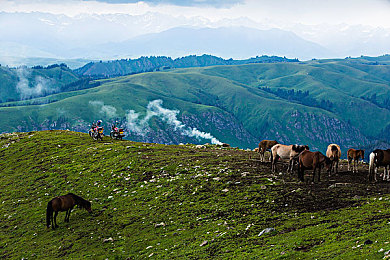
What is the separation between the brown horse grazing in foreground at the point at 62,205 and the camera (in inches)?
1030

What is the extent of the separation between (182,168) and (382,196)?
17.9 m

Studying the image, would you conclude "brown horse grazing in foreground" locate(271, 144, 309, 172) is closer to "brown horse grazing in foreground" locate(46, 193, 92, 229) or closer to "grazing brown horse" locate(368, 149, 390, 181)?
"grazing brown horse" locate(368, 149, 390, 181)

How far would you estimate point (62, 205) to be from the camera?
1045 inches

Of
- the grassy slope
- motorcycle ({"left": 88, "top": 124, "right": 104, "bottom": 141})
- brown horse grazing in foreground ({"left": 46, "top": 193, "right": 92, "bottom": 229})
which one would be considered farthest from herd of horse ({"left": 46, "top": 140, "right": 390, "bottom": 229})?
motorcycle ({"left": 88, "top": 124, "right": 104, "bottom": 141})

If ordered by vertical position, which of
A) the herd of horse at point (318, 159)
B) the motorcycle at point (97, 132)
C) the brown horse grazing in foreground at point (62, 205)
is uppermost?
the herd of horse at point (318, 159)

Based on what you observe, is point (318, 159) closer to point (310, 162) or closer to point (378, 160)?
point (310, 162)

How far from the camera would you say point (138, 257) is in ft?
65.3

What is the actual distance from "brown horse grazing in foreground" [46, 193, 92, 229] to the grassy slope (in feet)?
2.17

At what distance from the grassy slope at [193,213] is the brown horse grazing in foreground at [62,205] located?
66cm

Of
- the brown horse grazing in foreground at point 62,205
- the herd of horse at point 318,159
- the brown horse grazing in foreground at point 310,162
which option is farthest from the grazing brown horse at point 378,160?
the brown horse grazing in foreground at point 62,205

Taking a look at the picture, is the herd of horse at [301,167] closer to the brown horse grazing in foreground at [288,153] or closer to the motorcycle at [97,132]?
the brown horse grazing in foreground at [288,153]

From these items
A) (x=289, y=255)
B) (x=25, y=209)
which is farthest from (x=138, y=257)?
(x=25, y=209)

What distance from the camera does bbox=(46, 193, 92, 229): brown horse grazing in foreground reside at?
85.9 ft

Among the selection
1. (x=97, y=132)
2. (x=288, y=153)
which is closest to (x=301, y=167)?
(x=288, y=153)
